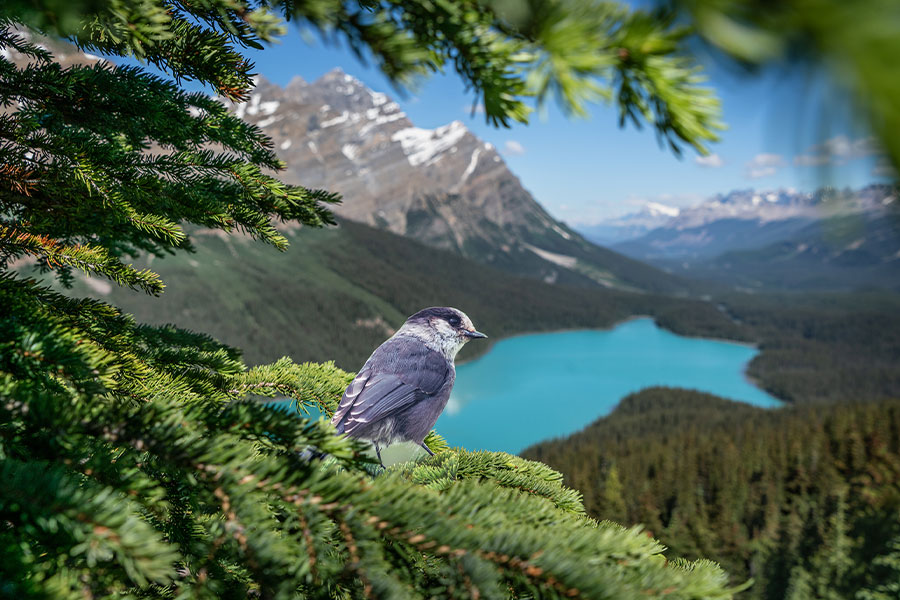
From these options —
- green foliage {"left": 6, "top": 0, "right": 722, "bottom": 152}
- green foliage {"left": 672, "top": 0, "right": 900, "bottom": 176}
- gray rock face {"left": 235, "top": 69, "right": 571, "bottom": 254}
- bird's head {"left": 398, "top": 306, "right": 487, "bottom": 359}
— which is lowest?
green foliage {"left": 672, "top": 0, "right": 900, "bottom": 176}

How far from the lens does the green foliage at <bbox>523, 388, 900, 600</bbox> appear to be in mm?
23531

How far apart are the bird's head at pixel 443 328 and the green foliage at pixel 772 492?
24.2 m

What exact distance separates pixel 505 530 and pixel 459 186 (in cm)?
18895

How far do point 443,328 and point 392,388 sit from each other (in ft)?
1.38

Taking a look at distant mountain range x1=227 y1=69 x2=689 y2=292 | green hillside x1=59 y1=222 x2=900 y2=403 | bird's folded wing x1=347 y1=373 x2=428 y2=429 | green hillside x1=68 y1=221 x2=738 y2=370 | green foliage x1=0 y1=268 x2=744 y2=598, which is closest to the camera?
green foliage x1=0 y1=268 x2=744 y2=598

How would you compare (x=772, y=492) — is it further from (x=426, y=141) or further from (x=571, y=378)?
(x=426, y=141)

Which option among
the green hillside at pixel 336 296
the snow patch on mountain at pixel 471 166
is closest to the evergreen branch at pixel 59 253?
the green hillside at pixel 336 296

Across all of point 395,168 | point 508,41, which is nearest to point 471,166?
point 395,168

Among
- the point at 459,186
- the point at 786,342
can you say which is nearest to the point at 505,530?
the point at 786,342

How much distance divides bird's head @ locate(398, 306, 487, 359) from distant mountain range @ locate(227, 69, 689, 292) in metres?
131

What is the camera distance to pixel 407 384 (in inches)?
69.8

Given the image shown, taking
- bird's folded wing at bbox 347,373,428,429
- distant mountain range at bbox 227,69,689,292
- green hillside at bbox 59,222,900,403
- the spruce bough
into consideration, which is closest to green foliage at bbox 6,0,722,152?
the spruce bough

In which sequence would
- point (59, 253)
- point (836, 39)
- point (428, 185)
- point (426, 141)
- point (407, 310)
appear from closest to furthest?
point (836, 39)
point (59, 253)
point (407, 310)
point (428, 185)
point (426, 141)

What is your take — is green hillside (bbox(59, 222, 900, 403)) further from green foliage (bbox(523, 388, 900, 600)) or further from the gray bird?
the gray bird
